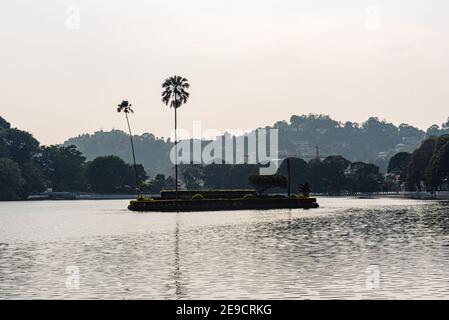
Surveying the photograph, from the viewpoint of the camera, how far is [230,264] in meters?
48.6

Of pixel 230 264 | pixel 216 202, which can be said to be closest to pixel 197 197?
pixel 216 202

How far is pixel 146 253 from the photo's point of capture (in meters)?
57.7

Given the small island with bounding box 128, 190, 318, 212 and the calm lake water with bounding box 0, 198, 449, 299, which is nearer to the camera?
the calm lake water with bounding box 0, 198, 449, 299

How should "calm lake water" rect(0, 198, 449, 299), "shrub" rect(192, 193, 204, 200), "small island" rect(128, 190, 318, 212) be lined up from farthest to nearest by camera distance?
1. "shrub" rect(192, 193, 204, 200)
2. "small island" rect(128, 190, 318, 212)
3. "calm lake water" rect(0, 198, 449, 299)

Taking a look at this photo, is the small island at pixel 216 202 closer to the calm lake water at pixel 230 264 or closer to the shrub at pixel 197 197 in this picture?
the shrub at pixel 197 197

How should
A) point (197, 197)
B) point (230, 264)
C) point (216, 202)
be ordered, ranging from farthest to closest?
point (197, 197), point (216, 202), point (230, 264)

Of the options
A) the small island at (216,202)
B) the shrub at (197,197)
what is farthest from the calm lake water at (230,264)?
the shrub at (197,197)

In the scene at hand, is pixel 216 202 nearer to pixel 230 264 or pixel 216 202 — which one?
pixel 216 202

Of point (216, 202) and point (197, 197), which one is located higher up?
point (197, 197)

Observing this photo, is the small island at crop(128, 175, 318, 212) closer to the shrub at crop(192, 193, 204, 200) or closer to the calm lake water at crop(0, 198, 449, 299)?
the shrub at crop(192, 193, 204, 200)

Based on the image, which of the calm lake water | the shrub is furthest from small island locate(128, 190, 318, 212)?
the calm lake water

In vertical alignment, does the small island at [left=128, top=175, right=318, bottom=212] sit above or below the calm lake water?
above

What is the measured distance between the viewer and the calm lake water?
3666cm

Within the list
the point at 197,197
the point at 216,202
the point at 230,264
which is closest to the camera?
the point at 230,264
